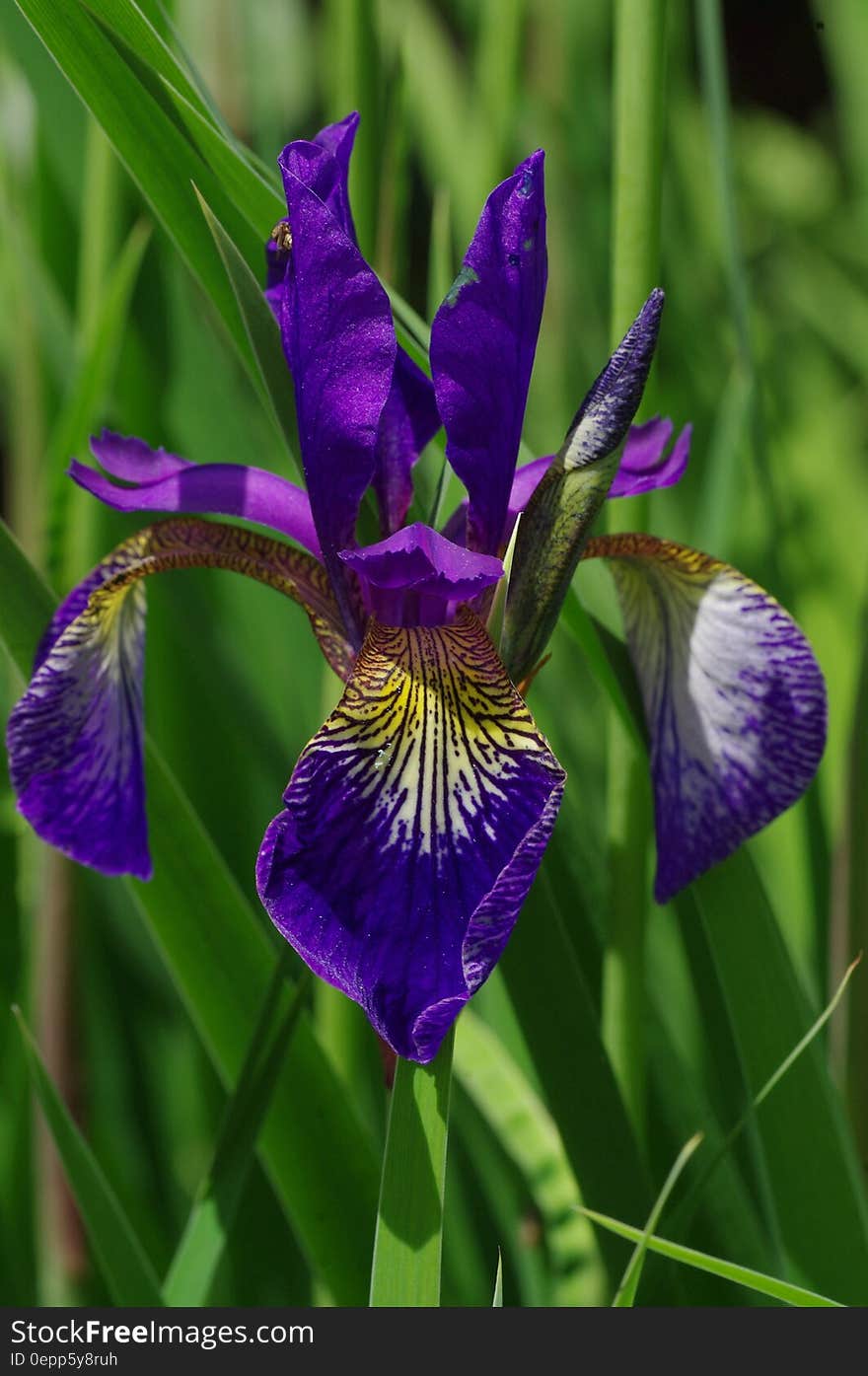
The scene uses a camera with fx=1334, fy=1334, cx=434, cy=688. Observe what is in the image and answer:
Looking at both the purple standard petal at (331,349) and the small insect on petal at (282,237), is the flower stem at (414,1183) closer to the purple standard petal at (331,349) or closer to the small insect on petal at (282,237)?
the purple standard petal at (331,349)

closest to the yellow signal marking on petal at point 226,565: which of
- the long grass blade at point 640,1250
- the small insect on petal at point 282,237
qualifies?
the small insect on petal at point 282,237

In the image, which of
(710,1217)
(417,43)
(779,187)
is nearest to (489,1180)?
(710,1217)

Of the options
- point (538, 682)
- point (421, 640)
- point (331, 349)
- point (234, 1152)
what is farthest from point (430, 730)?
point (538, 682)

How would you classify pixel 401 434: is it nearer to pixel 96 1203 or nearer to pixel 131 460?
pixel 131 460

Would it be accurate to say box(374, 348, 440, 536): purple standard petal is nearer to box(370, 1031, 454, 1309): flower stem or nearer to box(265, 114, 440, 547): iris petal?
box(265, 114, 440, 547): iris petal

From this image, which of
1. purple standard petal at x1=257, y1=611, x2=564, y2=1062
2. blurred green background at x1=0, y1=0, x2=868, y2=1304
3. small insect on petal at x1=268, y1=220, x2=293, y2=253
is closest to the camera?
purple standard petal at x1=257, y1=611, x2=564, y2=1062

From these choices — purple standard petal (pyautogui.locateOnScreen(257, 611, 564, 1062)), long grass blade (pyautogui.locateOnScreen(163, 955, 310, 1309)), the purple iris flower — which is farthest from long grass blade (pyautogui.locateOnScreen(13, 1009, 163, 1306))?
purple standard petal (pyautogui.locateOnScreen(257, 611, 564, 1062))
